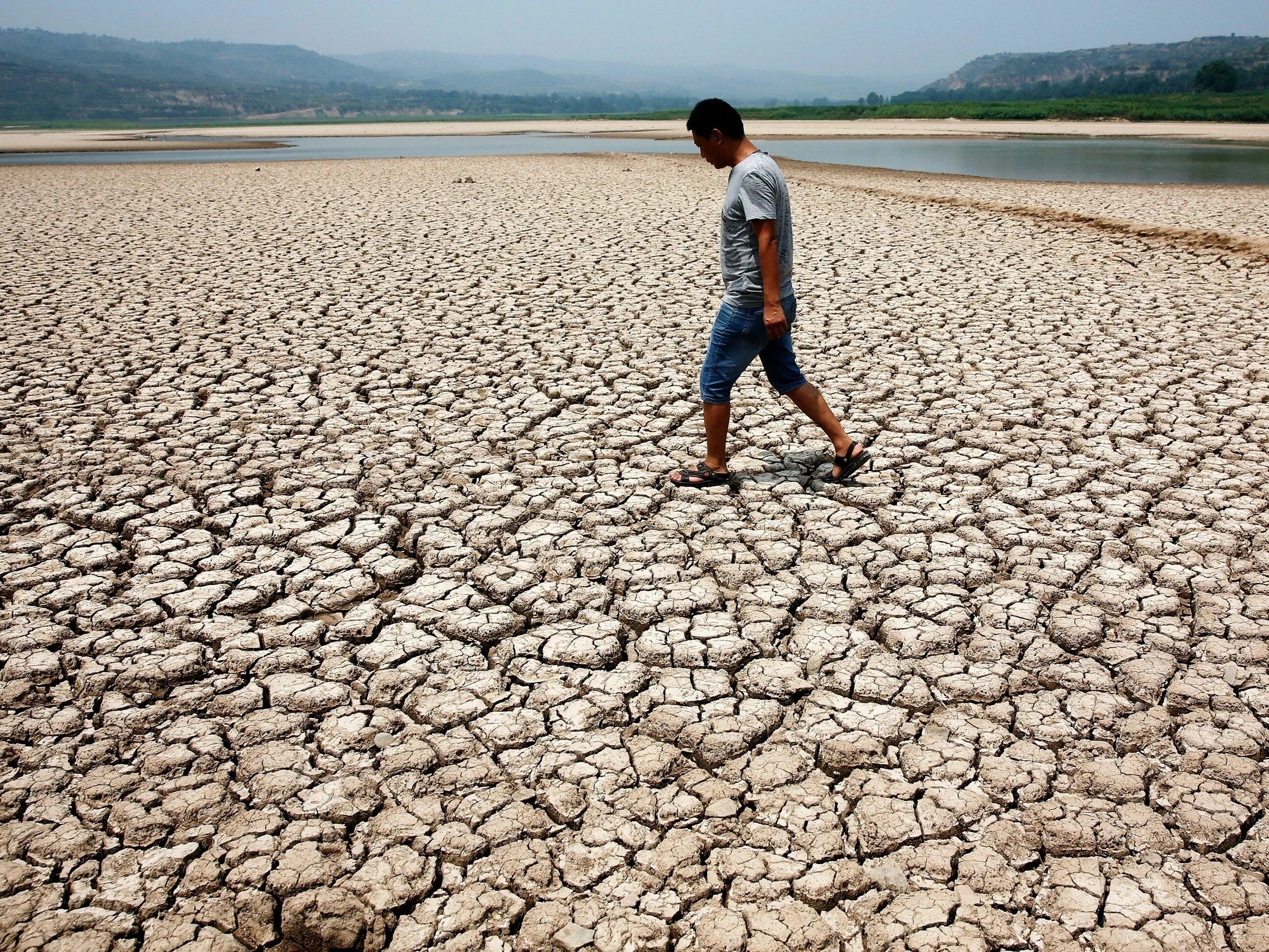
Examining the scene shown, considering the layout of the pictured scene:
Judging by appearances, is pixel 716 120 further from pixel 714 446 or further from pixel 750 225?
pixel 714 446

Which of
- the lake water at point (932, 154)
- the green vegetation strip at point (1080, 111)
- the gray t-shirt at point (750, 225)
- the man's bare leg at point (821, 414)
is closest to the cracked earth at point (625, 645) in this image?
the man's bare leg at point (821, 414)

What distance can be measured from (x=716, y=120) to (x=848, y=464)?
1619 mm

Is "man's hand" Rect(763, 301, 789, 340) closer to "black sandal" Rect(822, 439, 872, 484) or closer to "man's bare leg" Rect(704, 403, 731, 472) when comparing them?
"man's bare leg" Rect(704, 403, 731, 472)

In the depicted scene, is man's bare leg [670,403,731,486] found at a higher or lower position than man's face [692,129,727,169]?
lower

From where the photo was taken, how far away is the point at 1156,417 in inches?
179

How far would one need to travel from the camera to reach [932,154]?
28.2 m

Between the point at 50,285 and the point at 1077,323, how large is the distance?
30.4 ft

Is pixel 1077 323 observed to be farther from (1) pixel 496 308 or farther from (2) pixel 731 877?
(2) pixel 731 877

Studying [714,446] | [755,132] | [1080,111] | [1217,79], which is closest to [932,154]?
[755,132]

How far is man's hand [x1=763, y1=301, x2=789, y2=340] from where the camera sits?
10.4 ft

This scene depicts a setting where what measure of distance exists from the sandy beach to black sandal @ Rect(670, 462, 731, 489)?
119ft

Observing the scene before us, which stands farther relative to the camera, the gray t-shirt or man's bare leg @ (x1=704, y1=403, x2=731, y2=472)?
man's bare leg @ (x1=704, y1=403, x2=731, y2=472)

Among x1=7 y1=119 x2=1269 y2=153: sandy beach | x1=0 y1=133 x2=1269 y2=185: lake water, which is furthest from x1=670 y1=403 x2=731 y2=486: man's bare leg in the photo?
x1=7 y1=119 x2=1269 y2=153: sandy beach

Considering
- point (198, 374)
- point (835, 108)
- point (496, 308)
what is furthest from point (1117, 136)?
point (198, 374)
